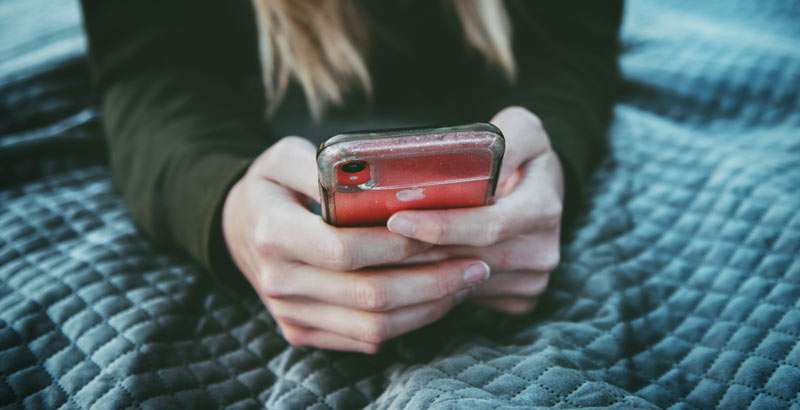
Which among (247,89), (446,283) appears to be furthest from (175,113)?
(446,283)

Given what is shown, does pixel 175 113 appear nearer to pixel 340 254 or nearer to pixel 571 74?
pixel 340 254

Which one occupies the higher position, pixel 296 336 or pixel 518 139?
pixel 518 139

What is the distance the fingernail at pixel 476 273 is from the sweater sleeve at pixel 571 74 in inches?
7.4

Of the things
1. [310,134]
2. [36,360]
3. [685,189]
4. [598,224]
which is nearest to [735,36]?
[685,189]

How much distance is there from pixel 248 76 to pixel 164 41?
15cm

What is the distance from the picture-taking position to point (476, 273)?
419 mm

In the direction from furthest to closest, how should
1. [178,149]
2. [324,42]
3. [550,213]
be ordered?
1. [324,42]
2. [178,149]
3. [550,213]

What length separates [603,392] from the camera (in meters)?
0.37

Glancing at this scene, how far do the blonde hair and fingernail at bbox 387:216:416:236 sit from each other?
1.17 feet

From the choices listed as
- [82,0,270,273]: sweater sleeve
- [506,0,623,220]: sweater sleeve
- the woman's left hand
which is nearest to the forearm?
[82,0,270,273]: sweater sleeve

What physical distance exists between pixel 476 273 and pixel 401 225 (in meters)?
0.09

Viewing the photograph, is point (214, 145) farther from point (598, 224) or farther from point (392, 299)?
point (598, 224)

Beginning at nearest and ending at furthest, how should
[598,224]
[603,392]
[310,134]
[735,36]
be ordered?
1. [603,392]
2. [598,224]
3. [310,134]
4. [735,36]

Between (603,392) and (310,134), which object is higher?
(310,134)
